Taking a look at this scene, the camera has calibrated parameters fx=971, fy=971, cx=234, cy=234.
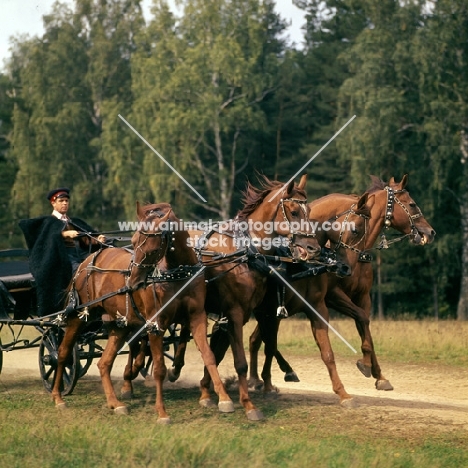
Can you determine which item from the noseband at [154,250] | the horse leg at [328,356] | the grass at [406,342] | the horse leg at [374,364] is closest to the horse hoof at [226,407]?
the horse leg at [328,356]

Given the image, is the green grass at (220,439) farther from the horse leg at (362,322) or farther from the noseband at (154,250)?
the noseband at (154,250)

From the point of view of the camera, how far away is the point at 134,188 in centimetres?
3594

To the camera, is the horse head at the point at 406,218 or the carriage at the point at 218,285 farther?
the horse head at the point at 406,218

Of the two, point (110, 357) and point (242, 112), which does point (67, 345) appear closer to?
point (110, 357)

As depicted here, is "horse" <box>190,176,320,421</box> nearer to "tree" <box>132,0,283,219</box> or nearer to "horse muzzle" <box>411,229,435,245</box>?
"horse muzzle" <box>411,229,435,245</box>

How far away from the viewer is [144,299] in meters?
10.1

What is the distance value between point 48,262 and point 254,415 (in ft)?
11.1

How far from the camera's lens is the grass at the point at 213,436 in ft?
25.1

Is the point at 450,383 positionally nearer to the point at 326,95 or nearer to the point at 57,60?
the point at 326,95

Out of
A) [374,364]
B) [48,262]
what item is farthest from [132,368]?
[374,364]

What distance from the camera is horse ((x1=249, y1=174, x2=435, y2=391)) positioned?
11945 mm

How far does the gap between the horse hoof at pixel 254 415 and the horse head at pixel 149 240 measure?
5.64 ft

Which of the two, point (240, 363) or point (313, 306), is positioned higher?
point (313, 306)

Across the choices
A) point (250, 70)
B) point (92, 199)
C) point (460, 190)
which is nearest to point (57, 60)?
point (92, 199)
